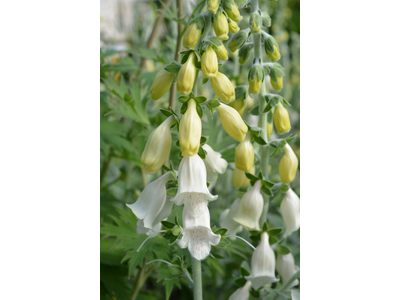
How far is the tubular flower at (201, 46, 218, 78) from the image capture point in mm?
462

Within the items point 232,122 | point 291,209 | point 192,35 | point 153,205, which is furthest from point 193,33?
point 291,209

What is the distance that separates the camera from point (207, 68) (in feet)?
1.51

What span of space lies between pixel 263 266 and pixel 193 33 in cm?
37

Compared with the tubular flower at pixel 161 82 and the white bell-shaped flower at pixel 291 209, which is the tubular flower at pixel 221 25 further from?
the white bell-shaped flower at pixel 291 209

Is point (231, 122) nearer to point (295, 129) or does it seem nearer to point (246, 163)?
point (246, 163)

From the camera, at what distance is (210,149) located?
552mm

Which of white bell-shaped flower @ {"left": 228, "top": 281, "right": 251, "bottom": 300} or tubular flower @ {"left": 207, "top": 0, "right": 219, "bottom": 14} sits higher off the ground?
tubular flower @ {"left": 207, "top": 0, "right": 219, "bottom": 14}

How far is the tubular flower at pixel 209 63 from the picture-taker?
1.51 feet

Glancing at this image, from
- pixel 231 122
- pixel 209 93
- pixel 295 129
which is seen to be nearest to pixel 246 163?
pixel 231 122

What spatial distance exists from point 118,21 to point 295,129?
0.54 m

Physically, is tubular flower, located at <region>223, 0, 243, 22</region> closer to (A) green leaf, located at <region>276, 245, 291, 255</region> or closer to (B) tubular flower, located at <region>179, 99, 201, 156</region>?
(B) tubular flower, located at <region>179, 99, 201, 156</region>

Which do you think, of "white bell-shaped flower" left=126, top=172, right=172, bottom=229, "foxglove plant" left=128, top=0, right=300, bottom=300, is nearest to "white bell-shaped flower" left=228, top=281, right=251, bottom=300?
"foxglove plant" left=128, top=0, right=300, bottom=300

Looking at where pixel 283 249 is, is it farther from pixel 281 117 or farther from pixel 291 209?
pixel 281 117
